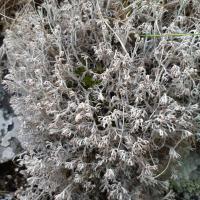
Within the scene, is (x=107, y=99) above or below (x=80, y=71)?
below

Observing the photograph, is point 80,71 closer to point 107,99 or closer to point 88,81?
point 88,81

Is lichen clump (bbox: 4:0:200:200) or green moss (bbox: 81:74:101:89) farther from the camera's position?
green moss (bbox: 81:74:101:89)

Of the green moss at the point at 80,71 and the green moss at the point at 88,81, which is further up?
the green moss at the point at 80,71

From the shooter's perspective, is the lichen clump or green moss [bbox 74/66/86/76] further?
green moss [bbox 74/66/86/76]

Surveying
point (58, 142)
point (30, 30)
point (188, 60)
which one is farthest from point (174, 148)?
point (30, 30)

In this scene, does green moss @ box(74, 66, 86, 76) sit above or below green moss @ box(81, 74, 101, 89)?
above

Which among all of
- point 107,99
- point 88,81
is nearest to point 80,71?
point 88,81

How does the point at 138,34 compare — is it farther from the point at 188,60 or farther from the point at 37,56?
the point at 37,56

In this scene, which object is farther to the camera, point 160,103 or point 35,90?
point 35,90
